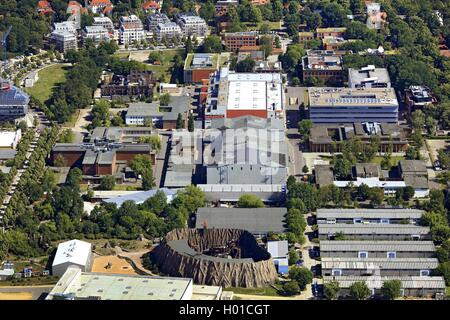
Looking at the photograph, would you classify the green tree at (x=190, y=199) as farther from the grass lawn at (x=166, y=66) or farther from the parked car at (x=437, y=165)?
the grass lawn at (x=166, y=66)

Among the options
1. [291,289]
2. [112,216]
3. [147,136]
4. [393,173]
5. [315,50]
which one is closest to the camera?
[291,289]

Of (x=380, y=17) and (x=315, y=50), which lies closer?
(x=315, y=50)

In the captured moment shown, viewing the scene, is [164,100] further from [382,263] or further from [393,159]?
[382,263]

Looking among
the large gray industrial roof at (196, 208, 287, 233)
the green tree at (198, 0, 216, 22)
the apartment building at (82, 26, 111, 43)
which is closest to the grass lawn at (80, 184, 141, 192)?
the large gray industrial roof at (196, 208, 287, 233)

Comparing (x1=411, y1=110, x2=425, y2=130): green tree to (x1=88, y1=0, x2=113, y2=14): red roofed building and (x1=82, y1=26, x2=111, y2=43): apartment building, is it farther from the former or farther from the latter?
(x1=88, y1=0, x2=113, y2=14): red roofed building
